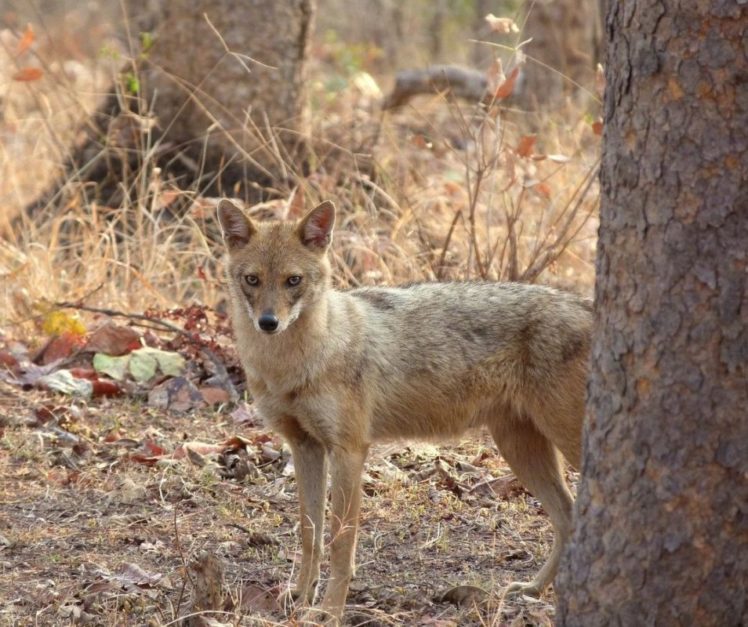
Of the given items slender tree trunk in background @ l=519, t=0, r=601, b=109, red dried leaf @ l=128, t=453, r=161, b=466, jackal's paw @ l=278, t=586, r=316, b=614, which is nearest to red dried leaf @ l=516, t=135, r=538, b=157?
red dried leaf @ l=128, t=453, r=161, b=466

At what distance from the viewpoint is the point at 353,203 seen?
912 centimetres

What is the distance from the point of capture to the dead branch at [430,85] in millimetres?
10883

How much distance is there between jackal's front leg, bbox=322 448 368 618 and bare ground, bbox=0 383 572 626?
112 millimetres

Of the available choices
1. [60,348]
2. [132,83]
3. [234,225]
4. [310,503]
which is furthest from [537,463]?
[132,83]

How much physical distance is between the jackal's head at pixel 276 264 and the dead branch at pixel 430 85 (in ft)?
16.8

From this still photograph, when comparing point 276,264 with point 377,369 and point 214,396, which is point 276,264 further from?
point 214,396

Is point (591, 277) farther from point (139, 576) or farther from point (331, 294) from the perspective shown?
point (139, 576)

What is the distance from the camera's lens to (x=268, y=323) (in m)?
4.91

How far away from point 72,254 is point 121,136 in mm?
1184

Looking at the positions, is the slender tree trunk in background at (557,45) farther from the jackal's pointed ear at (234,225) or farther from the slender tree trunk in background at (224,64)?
the jackal's pointed ear at (234,225)

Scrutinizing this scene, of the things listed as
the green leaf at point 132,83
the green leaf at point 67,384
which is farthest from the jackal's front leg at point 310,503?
the green leaf at point 132,83

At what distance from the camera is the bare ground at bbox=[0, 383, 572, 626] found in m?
4.57

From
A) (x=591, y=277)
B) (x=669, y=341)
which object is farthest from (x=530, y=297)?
(x=591, y=277)

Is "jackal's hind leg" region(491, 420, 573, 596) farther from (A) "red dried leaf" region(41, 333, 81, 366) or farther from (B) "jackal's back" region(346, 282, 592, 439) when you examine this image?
(A) "red dried leaf" region(41, 333, 81, 366)
